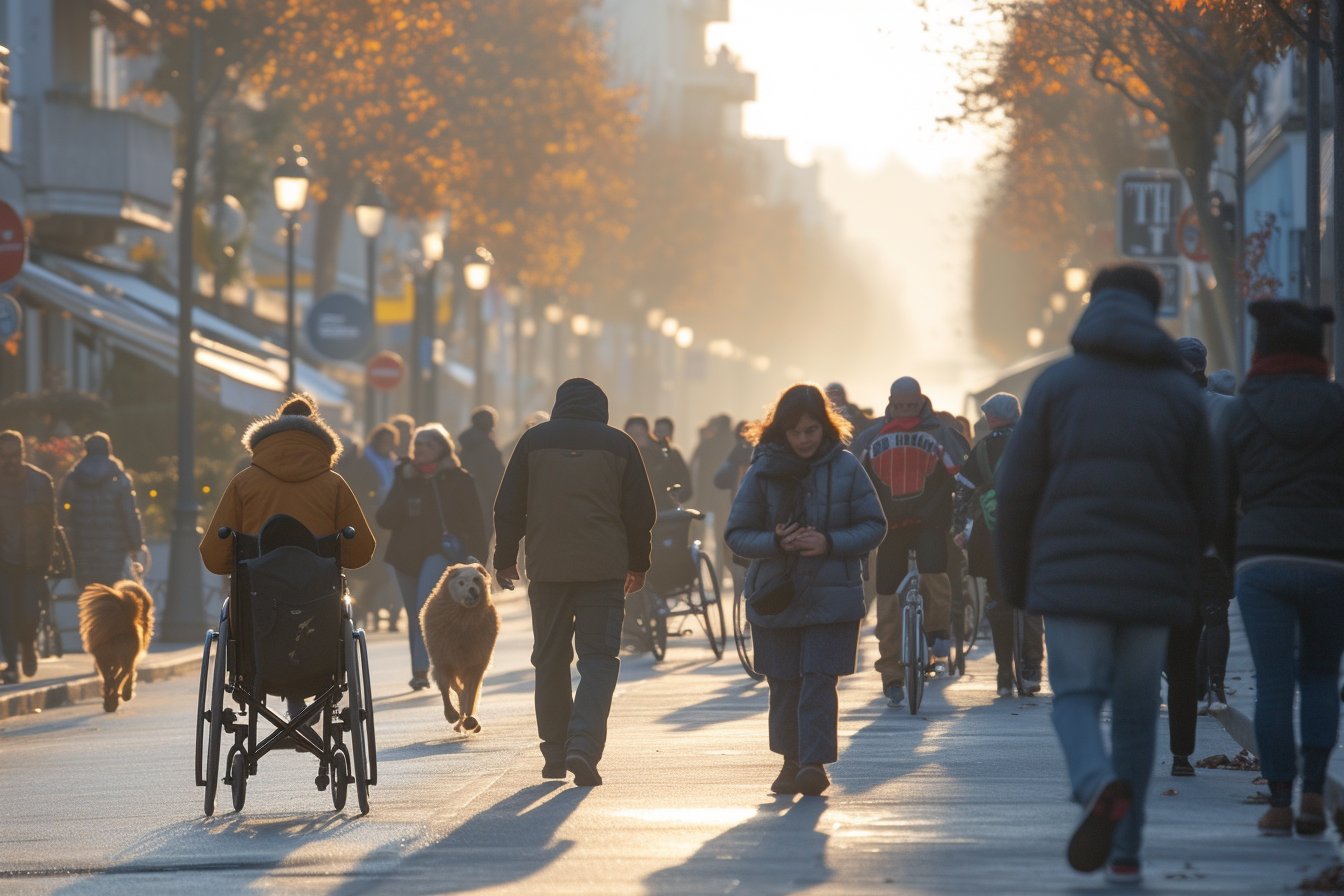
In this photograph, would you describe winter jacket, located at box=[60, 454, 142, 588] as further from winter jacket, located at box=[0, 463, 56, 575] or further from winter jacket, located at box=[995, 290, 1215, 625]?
winter jacket, located at box=[995, 290, 1215, 625]

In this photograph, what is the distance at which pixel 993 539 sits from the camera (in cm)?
1694

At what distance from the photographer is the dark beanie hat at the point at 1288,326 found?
10.4 meters

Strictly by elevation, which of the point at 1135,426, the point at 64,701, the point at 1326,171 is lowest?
the point at 64,701

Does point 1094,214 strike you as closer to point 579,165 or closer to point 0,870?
point 579,165

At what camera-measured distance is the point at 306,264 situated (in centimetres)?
6794

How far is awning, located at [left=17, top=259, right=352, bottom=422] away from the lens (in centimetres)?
3553

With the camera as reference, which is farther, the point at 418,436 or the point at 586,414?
the point at 418,436

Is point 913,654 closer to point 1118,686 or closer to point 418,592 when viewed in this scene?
point 418,592

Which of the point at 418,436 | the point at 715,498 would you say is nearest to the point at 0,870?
the point at 418,436

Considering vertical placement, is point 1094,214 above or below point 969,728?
above

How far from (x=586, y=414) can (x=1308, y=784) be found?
400 cm

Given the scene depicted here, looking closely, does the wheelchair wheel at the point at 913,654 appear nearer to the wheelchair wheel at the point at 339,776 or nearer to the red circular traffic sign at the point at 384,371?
the wheelchair wheel at the point at 339,776

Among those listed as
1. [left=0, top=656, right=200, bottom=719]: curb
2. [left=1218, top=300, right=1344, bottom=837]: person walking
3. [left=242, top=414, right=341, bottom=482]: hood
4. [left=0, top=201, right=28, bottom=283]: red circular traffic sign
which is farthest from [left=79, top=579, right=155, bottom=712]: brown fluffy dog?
[left=1218, top=300, right=1344, bottom=837]: person walking

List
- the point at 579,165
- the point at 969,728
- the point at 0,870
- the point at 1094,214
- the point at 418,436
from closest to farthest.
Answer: the point at 0,870
the point at 969,728
the point at 418,436
the point at 1094,214
the point at 579,165
